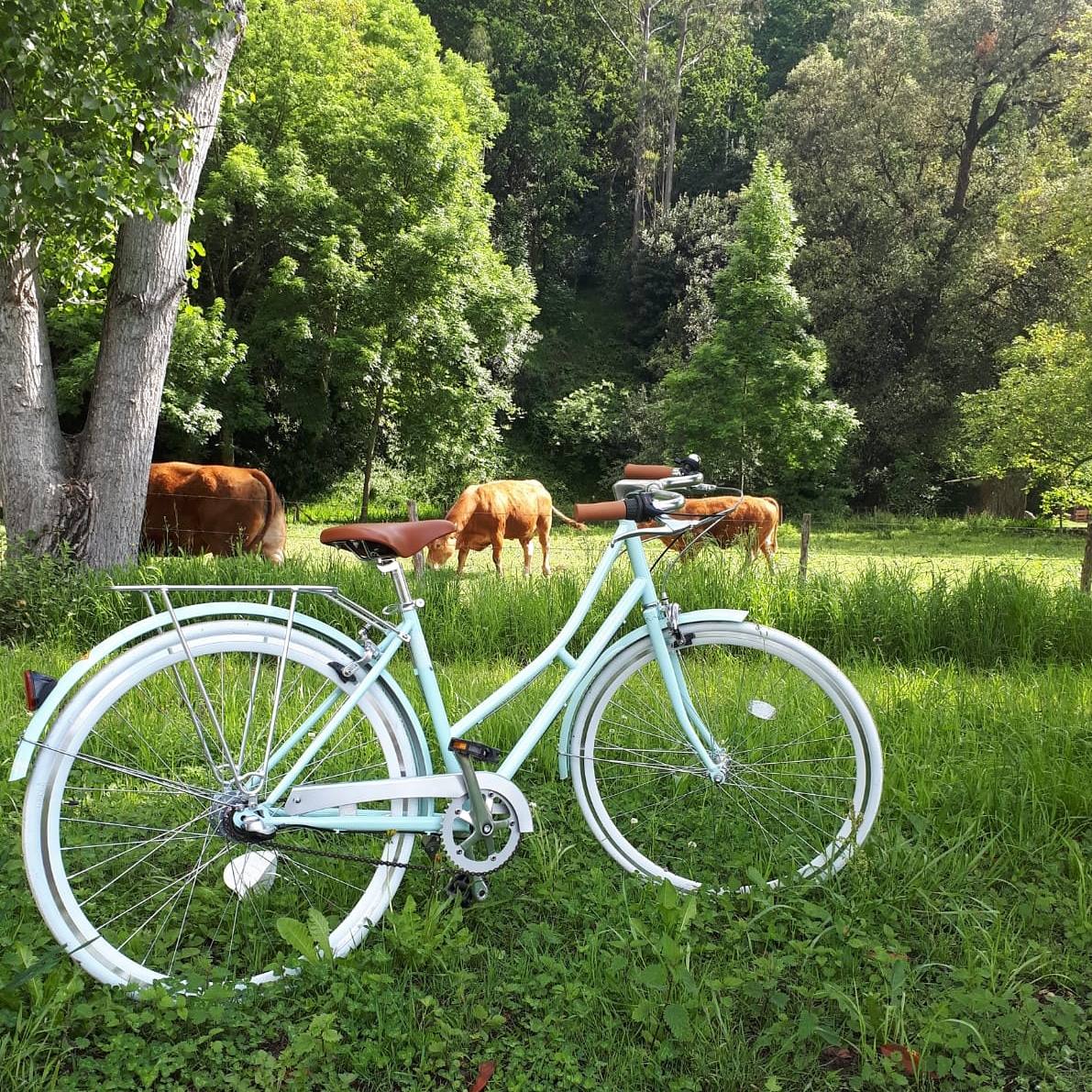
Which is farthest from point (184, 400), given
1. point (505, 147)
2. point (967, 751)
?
point (505, 147)

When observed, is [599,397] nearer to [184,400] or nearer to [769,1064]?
[184,400]

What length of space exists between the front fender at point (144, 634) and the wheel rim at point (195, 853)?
1.4 inches

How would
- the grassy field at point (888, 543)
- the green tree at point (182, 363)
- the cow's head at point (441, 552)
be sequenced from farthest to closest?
the green tree at point (182, 363), the grassy field at point (888, 543), the cow's head at point (441, 552)

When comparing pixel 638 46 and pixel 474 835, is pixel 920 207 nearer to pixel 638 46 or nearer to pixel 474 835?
pixel 638 46

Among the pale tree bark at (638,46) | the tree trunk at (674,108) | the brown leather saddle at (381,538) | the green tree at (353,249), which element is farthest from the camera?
the pale tree bark at (638,46)

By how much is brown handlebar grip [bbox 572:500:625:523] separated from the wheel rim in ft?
2.62

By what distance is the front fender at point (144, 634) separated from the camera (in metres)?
2.09

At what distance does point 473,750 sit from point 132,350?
576cm

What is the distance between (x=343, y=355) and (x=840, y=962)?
788 inches

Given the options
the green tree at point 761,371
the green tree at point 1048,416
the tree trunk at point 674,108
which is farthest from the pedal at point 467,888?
the tree trunk at point 674,108

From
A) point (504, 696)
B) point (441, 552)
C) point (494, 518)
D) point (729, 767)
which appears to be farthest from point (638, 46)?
point (504, 696)

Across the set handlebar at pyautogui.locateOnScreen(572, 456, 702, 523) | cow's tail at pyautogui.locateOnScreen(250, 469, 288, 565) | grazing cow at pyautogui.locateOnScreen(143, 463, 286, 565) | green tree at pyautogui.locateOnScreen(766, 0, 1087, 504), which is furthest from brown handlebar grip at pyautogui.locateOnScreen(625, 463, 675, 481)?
green tree at pyautogui.locateOnScreen(766, 0, 1087, 504)

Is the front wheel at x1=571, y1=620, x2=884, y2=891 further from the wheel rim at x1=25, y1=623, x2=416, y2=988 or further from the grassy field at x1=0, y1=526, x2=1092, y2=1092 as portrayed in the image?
the wheel rim at x1=25, y1=623, x2=416, y2=988

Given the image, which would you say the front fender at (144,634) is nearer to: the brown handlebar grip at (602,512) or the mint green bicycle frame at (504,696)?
the mint green bicycle frame at (504,696)
